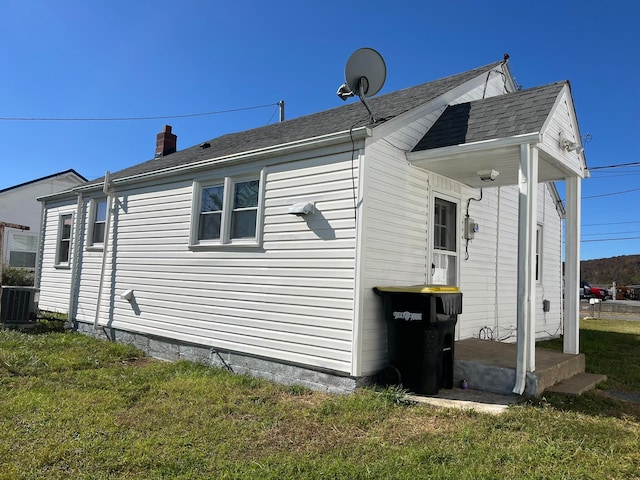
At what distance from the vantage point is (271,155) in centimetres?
616

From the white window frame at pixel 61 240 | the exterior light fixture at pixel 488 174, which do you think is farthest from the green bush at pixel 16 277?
the exterior light fixture at pixel 488 174

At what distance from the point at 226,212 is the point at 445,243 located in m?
3.38

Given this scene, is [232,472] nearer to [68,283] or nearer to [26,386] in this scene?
[26,386]

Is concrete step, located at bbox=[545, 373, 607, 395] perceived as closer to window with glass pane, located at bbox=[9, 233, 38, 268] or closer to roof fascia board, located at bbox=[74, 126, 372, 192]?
roof fascia board, located at bbox=[74, 126, 372, 192]

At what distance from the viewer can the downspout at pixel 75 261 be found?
32.0 ft

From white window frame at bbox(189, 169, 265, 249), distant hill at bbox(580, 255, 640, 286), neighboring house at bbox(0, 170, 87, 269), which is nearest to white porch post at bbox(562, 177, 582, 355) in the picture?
white window frame at bbox(189, 169, 265, 249)

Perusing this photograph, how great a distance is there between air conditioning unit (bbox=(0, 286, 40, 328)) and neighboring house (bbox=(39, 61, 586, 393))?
155 cm

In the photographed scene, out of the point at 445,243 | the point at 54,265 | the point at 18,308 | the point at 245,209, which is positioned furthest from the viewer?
the point at 54,265

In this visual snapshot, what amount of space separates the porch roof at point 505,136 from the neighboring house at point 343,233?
27 mm

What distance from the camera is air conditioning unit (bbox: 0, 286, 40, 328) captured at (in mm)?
9336

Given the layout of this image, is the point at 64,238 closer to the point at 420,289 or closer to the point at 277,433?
the point at 277,433

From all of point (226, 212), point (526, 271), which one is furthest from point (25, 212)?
point (526, 271)

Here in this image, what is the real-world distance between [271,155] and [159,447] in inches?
152

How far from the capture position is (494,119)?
5.46 metres
